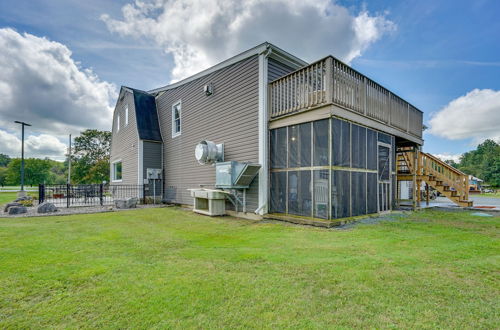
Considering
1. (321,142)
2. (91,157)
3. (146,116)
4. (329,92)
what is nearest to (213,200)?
(321,142)

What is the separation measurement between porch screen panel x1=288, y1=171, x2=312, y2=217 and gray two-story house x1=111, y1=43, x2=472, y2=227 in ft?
Answer: 0.09

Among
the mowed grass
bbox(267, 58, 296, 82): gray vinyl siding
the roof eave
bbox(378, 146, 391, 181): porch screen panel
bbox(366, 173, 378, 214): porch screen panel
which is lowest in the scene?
the mowed grass

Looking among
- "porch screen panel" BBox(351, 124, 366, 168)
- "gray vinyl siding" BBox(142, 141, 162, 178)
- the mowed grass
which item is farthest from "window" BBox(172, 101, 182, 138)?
"porch screen panel" BBox(351, 124, 366, 168)

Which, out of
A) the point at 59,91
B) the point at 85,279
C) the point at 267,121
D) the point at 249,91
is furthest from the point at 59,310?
the point at 59,91

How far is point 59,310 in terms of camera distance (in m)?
2.06

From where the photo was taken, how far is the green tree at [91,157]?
→ 28.0m

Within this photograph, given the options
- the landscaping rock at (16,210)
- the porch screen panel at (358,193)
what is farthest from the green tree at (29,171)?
the porch screen panel at (358,193)

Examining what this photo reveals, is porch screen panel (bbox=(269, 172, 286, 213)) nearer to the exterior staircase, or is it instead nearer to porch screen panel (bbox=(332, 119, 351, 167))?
porch screen panel (bbox=(332, 119, 351, 167))

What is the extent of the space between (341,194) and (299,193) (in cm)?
106

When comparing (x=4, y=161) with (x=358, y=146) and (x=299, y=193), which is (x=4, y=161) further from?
(x=358, y=146)

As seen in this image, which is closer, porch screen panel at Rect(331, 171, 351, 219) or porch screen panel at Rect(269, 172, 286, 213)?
porch screen panel at Rect(331, 171, 351, 219)

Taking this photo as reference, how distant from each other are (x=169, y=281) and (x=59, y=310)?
95 cm

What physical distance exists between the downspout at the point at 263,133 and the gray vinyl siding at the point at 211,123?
0.61 ft

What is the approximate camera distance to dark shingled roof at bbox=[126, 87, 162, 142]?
12.0 m
